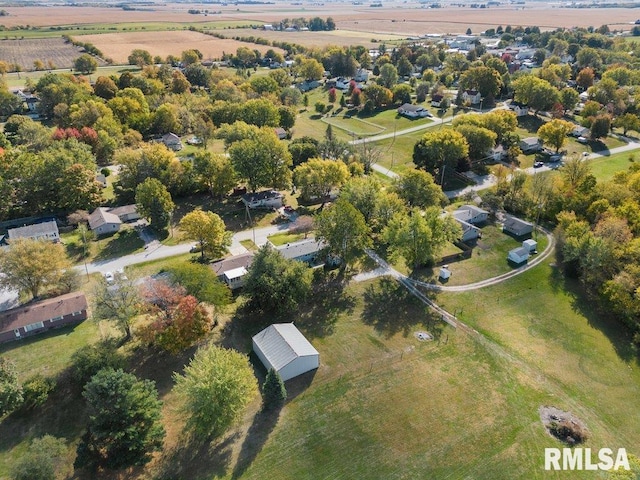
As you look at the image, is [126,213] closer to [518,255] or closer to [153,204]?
[153,204]

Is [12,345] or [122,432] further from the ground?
[122,432]

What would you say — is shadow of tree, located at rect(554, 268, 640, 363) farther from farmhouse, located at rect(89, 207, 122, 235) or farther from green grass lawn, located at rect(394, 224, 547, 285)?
farmhouse, located at rect(89, 207, 122, 235)

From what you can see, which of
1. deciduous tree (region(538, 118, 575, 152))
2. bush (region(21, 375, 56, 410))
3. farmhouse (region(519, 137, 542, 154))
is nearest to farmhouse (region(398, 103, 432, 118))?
farmhouse (region(519, 137, 542, 154))

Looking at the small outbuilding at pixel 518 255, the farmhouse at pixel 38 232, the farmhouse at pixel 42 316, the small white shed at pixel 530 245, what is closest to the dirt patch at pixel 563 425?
the small outbuilding at pixel 518 255

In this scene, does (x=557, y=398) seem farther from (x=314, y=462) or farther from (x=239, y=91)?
(x=239, y=91)

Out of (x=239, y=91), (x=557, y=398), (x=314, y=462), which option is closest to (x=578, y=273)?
(x=557, y=398)

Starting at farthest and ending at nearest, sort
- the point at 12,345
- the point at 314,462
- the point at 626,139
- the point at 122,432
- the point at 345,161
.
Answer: the point at 626,139 → the point at 345,161 → the point at 12,345 → the point at 314,462 → the point at 122,432
